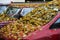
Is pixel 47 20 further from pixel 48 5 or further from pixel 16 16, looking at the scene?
pixel 16 16

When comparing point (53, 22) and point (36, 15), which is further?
point (36, 15)

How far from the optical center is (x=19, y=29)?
784cm

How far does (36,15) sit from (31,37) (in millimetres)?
1375

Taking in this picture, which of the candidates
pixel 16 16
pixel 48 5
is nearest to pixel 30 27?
pixel 48 5

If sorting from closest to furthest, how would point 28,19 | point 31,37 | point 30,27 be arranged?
Answer: point 31,37 → point 30,27 → point 28,19

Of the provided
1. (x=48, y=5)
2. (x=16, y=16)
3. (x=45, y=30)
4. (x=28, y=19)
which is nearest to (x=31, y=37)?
(x=45, y=30)

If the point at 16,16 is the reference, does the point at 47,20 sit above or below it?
above

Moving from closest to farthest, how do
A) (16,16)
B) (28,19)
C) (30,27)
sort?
(30,27) < (28,19) < (16,16)

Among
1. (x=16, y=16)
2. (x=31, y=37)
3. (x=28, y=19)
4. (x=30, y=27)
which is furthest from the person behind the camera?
(x=16, y=16)

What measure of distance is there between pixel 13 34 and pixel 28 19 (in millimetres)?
1025

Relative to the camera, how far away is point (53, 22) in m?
7.59

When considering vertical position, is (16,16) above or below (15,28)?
below

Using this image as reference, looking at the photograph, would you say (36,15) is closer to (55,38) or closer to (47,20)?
(47,20)

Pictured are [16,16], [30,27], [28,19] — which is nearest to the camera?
[30,27]
